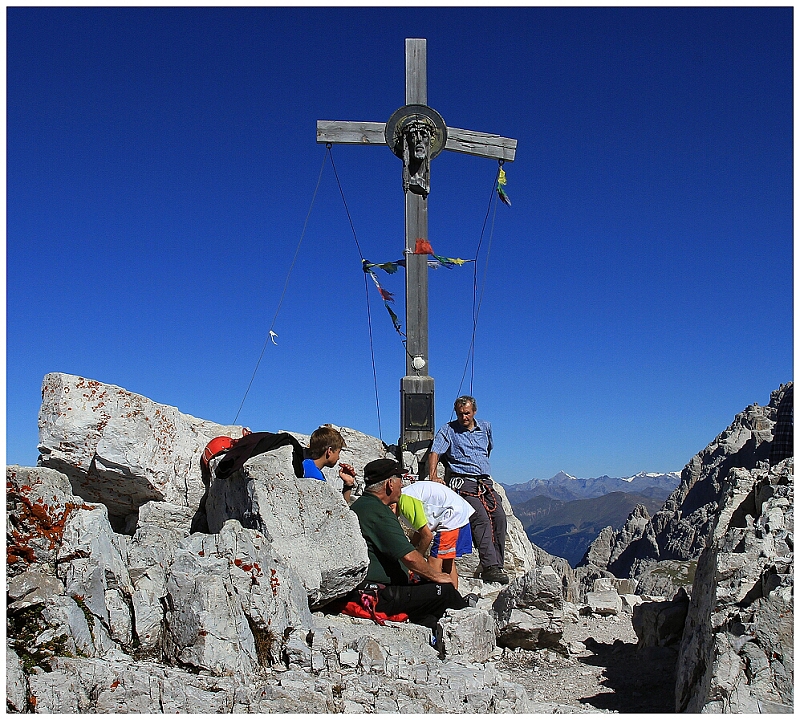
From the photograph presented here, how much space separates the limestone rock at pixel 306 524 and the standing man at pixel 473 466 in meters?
2.47

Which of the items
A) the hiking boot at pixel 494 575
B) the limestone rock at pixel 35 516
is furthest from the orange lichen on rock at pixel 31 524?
the hiking boot at pixel 494 575

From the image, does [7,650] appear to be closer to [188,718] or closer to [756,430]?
[188,718]

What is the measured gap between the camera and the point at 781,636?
12.7 feet

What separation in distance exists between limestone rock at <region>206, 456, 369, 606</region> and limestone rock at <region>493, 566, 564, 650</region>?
5.47 ft

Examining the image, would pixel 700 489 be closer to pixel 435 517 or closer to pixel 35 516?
pixel 435 517

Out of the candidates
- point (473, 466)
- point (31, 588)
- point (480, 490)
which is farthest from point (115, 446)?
point (480, 490)

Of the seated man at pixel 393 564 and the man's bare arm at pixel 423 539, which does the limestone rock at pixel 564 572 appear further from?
the seated man at pixel 393 564

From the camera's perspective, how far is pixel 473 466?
26.0 ft

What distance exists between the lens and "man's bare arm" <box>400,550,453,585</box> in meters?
A: 5.60

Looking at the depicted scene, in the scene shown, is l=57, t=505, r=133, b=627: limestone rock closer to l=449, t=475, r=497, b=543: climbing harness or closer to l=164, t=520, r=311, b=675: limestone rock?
l=164, t=520, r=311, b=675: limestone rock

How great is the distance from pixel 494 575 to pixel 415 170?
5.61m

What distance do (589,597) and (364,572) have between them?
4.13 metres

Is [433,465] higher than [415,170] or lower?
lower

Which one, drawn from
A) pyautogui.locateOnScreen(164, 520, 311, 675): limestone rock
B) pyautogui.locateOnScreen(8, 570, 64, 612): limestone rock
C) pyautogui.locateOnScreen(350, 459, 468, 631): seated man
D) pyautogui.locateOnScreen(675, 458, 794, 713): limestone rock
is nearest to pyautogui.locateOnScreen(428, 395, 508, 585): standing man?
pyautogui.locateOnScreen(350, 459, 468, 631): seated man
